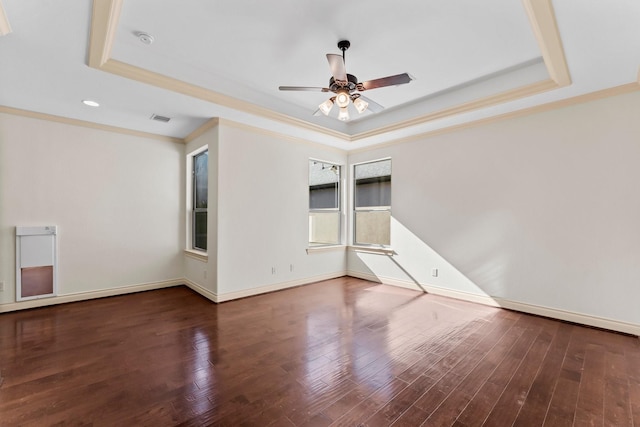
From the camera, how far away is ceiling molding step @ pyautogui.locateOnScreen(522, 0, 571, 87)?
196cm

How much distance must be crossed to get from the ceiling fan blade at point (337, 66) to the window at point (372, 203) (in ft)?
9.33

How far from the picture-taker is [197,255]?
4.70 m

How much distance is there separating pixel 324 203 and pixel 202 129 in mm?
2579

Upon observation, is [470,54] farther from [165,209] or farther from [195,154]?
[165,209]

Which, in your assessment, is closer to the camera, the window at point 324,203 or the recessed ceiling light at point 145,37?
the recessed ceiling light at point 145,37

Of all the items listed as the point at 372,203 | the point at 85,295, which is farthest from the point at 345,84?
the point at 85,295

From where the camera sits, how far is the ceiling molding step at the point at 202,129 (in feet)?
13.5

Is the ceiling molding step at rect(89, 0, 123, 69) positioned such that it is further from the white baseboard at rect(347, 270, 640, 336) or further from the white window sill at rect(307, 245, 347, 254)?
the white baseboard at rect(347, 270, 640, 336)

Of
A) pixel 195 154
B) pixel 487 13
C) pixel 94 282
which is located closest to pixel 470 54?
pixel 487 13

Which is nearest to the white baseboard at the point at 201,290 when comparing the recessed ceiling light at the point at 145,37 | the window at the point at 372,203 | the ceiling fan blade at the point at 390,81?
the window at the point at 372,203

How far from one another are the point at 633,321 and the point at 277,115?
479 cm

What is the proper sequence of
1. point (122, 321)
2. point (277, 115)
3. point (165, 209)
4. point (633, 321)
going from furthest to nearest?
point (165, 209) → point (277, 115) → point (122, 321) → point (633, 321)

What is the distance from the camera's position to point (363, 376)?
7.38ft

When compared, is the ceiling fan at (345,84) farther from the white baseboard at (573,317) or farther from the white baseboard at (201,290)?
the white baseboard at (573,317)
